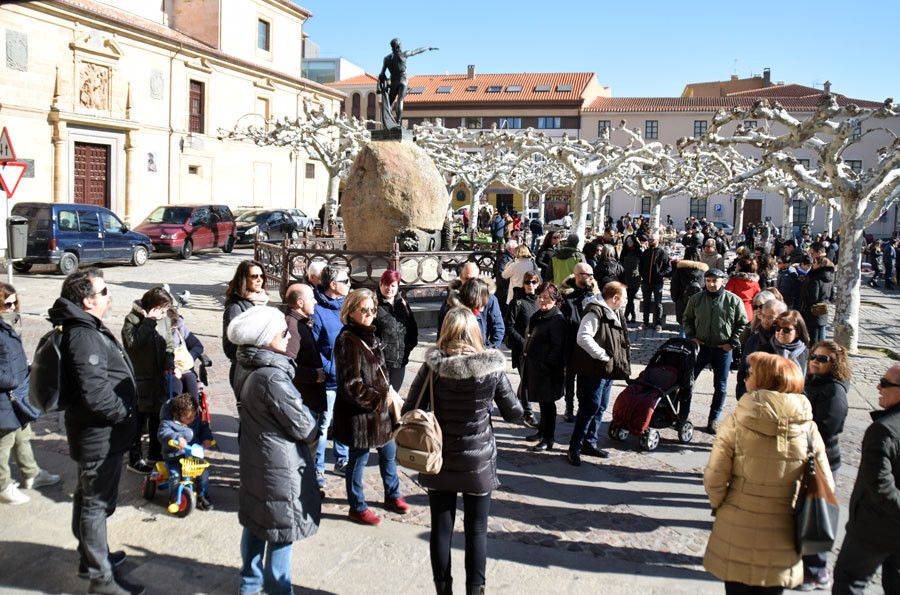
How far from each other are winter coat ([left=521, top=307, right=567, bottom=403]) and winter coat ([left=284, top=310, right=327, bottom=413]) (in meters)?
2.14

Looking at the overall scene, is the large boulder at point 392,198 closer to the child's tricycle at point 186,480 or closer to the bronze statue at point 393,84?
the bronze statue at point 393,84

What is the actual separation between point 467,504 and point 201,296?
43.1 ft

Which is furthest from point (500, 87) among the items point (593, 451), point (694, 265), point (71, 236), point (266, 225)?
point (593, 451)

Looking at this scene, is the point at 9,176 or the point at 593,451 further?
the point at 9,176

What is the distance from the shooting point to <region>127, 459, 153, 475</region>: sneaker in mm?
6191

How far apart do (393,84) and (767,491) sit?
13.3 meters

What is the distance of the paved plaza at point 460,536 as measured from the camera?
4.55 metres

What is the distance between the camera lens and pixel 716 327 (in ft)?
25.0

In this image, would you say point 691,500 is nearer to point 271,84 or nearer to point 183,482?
point 183,482

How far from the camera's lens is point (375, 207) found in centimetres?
1474

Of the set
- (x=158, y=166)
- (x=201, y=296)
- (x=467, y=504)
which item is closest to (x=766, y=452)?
(x=467, y=504)

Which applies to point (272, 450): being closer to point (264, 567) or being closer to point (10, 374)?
point (264, 567)

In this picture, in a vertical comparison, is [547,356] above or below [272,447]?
above

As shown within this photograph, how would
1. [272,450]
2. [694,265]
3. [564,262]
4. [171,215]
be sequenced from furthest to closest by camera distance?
1. [171,215]
2. [694,265]
3. [564,262]
4. [272,450]
